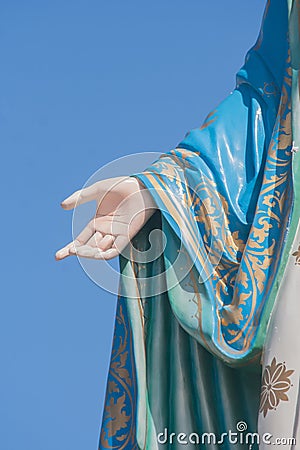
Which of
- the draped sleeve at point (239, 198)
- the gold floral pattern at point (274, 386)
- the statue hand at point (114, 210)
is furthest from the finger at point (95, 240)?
the gold floral pattern at point (274, 386)

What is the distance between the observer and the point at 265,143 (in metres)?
2.27

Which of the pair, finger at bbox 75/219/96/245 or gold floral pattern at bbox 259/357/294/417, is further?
finger at bbox 75/219/96/245

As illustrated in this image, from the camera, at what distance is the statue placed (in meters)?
2.04

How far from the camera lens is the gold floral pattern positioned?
6.29 feet

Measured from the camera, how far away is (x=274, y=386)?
6.32 feet

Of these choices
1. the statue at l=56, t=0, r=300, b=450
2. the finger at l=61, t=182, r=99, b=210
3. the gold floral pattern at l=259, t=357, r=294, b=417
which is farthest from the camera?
the finger at l=61, t=182, r=99, b=210

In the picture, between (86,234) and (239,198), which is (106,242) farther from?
(239,198)

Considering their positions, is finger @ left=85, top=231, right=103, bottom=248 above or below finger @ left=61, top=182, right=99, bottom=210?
below

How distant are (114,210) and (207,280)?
0.64 feet

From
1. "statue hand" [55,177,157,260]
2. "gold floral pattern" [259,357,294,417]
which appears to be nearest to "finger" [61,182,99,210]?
"statue hand" [55,177,157,260]

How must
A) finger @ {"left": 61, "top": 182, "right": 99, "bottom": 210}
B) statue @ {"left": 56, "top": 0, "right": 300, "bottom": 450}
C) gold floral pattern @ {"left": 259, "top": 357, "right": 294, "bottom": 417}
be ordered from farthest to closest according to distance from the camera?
finger @ {"left": 61, "top": 182, "right": 99, "bottom": 210} → statue @ {"left": 56, "top": 0, "right": 300, "bottom": 450} → gold floral pattern @ {"left": 259, "top": 357, "right": 294, "bottom": 417}

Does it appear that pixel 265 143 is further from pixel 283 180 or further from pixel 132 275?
pixel 132 275

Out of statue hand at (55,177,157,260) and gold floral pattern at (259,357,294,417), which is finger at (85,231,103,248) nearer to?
statue hand at (55,177,157,260)

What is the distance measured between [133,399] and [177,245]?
0.28 m
